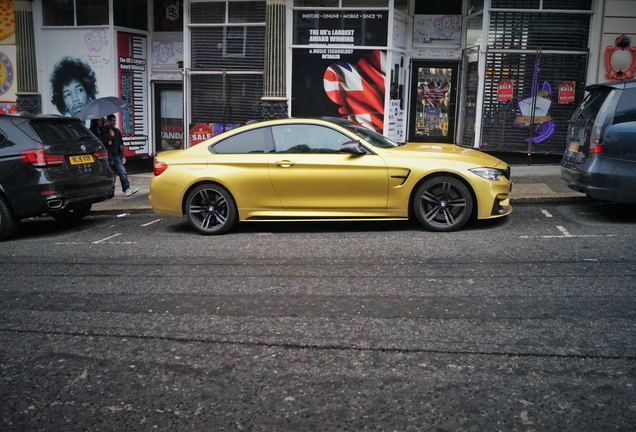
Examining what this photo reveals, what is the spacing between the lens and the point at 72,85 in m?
17.1

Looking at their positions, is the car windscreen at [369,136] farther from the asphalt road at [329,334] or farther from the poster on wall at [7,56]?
the poster on wall at [7,56]

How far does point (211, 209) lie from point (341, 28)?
7.27 meters

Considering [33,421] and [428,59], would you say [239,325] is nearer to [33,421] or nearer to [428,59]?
[33,421]

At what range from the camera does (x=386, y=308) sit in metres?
5.63

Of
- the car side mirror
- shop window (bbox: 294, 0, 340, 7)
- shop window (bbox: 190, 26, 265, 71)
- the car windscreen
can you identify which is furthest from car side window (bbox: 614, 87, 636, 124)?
shop window (bbox: 190, 26, 265, 71)

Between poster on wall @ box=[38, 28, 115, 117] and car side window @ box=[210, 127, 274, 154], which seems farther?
poster on wall @ box=[38, 28, 115, 117]

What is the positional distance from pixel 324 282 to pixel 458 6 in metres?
10.9

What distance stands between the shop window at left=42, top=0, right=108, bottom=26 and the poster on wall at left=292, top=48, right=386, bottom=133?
214 inches

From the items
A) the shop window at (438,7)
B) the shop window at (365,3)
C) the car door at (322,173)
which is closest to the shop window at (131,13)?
the shop window at (365,3)

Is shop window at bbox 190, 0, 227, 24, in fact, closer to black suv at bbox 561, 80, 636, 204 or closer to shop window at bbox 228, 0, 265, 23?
shop window at bbox 228, 0, 265, 23

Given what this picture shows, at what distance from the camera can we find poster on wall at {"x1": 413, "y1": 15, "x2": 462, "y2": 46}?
1541 cm

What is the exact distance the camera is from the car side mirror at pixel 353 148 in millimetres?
8797

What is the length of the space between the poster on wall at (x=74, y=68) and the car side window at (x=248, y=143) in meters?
8.55

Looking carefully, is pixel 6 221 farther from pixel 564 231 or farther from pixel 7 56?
pixel 7 56
